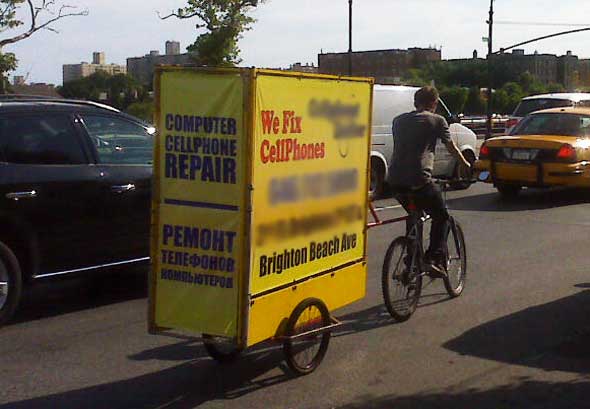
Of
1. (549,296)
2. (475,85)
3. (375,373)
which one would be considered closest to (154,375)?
(375,373)

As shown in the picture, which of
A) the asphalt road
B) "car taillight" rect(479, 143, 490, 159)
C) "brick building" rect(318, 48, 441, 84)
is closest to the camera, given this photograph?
the asphalt road

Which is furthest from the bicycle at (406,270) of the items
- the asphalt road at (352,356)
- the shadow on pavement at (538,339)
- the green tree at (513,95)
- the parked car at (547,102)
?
the green tree at (513,95)

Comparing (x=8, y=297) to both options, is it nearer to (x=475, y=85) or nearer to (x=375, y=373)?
(x=375, y=373)

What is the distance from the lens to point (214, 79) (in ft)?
18.9

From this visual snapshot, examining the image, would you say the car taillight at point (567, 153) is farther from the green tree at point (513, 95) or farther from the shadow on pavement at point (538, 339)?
the green tree at point (513, 95)

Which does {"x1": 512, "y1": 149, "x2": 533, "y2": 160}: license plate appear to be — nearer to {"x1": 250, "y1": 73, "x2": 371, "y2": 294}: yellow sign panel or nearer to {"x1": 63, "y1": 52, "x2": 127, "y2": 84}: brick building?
{"x1": 250, "y1": 73, "x2": 371, "y2": 294}: yellow sign panel

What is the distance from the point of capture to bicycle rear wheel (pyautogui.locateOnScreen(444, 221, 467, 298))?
8430 millimetres

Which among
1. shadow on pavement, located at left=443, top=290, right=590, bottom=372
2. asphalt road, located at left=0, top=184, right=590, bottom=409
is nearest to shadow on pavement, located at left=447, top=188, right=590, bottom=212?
asphalt road, located at left=0, top=184, right=590, bottom=409

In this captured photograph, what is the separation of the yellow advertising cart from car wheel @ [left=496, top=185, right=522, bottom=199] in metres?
10.4

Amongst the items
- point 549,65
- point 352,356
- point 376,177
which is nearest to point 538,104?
point 376,177

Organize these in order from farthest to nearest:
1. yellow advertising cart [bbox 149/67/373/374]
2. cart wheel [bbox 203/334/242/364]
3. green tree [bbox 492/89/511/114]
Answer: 1. green tree [bbox 492/89/511/114]
2. cart wheel [bbox 203/334/242/364]
3. yellow advertising cart [bbox 149/67/373/374]

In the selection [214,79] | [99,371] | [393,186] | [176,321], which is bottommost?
[99,371]

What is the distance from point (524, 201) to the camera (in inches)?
637

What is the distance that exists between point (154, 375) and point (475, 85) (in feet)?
239
